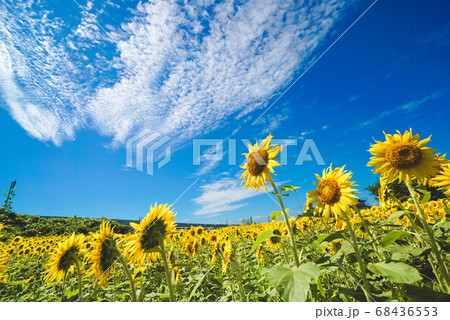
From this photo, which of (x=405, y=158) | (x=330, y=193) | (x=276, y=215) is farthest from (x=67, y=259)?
(x=405, y=158)

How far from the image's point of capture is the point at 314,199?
144cm

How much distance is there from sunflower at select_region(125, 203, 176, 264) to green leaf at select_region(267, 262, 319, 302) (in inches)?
31.1

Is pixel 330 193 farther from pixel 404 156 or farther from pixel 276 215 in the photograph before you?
pixel 404 156

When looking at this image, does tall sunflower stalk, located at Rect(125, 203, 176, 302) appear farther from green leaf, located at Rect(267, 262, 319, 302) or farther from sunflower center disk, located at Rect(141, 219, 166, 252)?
green leaf, located at Rect(267, 262, 319, 302)

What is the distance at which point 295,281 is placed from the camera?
87cm

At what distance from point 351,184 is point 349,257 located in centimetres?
56

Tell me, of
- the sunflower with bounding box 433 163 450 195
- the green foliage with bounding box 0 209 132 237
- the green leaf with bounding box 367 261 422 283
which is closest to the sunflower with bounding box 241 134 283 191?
the green leaf with bounding box 367 261 422 283

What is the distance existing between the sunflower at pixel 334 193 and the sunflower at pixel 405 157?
34cm

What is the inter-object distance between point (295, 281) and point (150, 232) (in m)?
0.97

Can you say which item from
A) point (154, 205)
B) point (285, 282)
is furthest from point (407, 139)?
point (154, 205)

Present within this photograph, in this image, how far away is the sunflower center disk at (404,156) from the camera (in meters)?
1.42

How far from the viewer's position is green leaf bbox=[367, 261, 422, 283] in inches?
31.7

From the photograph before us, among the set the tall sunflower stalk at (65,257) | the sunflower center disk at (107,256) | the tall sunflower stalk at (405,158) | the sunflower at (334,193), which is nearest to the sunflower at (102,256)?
the sunflower center disk at (107,256)
